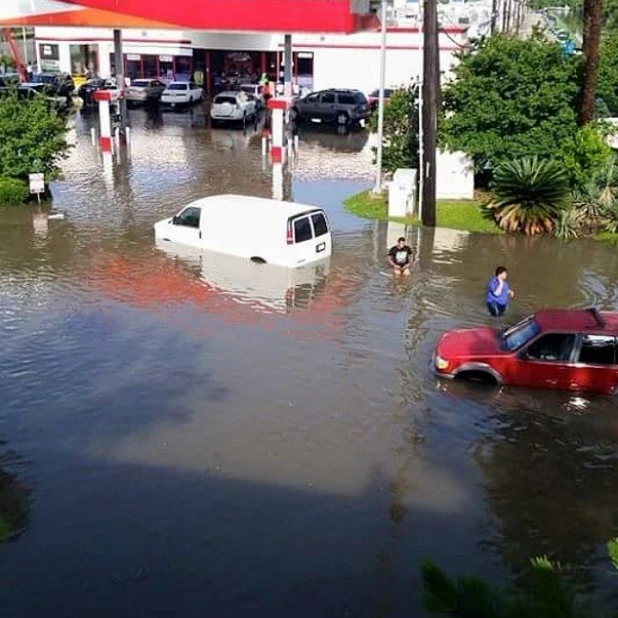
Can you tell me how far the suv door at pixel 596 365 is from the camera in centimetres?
1389

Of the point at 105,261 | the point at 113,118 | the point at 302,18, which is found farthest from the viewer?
the point at 113,118

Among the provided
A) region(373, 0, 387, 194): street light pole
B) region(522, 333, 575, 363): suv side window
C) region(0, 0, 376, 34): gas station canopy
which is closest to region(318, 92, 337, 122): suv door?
region(0, 0, 376, 34): gas station canopy

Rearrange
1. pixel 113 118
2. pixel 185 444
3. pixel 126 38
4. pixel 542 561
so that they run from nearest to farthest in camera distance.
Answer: pixel 542 561 → pixel 185 444 → pixel 113 118 → pixel 126 38

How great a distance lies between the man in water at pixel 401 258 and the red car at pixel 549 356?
549cm

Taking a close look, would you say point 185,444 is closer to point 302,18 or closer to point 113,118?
point 302,18

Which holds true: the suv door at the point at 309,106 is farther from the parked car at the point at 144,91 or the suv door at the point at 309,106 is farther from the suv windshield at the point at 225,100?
the parked car at the point at 144,91

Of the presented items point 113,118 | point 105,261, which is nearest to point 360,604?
point 105,261

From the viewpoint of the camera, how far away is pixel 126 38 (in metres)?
56.5

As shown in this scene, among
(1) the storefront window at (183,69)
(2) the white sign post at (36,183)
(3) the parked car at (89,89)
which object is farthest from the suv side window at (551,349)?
(1) the storefront window at (183,69)

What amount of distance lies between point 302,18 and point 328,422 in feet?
82.2

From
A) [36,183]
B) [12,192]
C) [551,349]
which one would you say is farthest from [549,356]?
[12,192]

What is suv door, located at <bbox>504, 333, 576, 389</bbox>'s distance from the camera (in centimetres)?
Result: 1406

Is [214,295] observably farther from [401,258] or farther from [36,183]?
[36,183]

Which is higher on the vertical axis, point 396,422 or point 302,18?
point 302,18
